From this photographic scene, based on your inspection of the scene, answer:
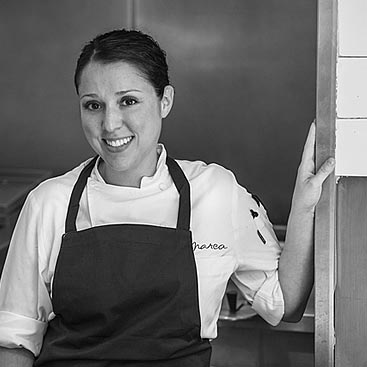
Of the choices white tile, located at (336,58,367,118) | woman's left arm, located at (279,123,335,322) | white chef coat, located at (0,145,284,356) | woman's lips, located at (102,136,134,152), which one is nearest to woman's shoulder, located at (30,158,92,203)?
white chef coat, located at (0,145,284,356)

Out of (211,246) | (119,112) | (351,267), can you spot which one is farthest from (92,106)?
(351,267)

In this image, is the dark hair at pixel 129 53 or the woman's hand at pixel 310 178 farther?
the dark hair at pixel 129 53

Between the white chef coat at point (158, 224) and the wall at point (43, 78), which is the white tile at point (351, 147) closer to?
the white chef coat at point (158, 224)

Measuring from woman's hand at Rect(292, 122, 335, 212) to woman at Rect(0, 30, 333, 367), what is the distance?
0.04 feet

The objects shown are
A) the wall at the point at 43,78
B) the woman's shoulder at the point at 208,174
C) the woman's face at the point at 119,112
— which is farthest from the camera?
the wall at the point at 43,78

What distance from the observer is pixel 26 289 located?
4.80 ft

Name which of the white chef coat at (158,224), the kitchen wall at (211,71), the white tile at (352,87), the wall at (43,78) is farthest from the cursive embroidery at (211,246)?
the wall at (43,78)

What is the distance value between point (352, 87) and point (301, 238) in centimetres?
27

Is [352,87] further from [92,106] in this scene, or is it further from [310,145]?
[92,106]

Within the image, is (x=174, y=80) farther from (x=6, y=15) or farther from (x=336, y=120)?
(x=336, y=120)

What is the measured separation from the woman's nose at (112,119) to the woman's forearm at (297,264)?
13.6 inches

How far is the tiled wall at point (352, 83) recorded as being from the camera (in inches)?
51.7

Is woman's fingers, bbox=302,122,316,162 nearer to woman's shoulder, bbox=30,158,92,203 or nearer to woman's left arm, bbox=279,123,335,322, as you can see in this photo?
woman's left arm, bbox=279,123,335,322

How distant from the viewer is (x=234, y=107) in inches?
82.0
